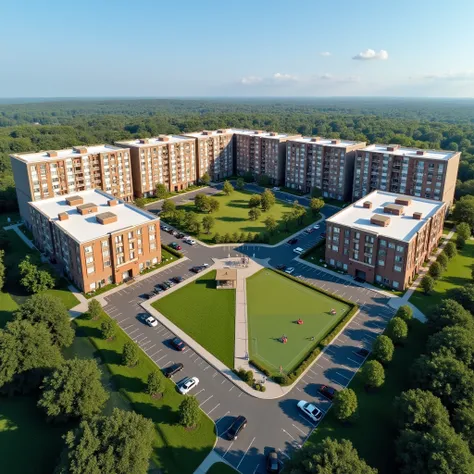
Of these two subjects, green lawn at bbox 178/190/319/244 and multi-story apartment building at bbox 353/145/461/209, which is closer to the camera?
green lawn at bbox 178/190/319/244

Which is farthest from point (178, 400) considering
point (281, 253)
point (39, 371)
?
point (281, 253)

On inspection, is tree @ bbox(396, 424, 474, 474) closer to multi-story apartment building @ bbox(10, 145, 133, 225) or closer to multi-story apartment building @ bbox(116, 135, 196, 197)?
multi-story apartment building @ bbox(10, 145, 133, 225)

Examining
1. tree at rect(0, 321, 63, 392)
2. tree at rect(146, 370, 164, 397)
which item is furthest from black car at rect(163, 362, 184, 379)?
tree at rect(0, 321, 63, 392)

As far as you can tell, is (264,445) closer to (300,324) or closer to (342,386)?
(342,386)

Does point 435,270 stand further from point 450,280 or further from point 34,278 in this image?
point 34,278

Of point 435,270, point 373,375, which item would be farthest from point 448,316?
point 435,270
